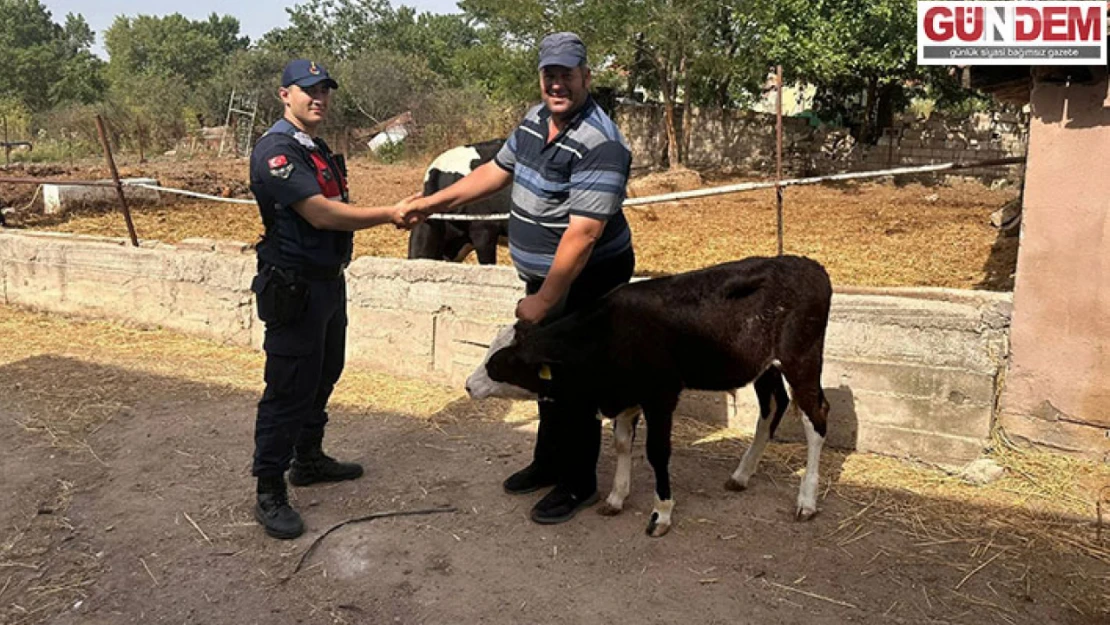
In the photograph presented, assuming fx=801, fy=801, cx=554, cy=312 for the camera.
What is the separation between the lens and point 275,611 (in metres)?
2.97

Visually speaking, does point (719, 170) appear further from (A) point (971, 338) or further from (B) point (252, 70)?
(B) point (252, 70)

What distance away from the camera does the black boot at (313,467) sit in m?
3.96

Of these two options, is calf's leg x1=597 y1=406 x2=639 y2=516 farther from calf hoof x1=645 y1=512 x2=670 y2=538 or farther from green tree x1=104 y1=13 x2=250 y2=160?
green tree x1=104 y1=13 x2=250 y2=160

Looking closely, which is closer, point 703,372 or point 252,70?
point 703,372

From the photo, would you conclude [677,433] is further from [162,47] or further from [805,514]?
[162,47]

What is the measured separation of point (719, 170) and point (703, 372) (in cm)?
1895

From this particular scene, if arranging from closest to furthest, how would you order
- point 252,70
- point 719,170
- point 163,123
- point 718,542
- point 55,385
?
point 718,542
point 55,385
point 719,170
point 163,123
point 252,70

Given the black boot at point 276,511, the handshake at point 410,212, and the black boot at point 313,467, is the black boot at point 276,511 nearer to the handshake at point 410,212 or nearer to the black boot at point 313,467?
the black boot at point 313,467

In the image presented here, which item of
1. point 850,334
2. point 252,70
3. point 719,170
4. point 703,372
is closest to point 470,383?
point 703,372

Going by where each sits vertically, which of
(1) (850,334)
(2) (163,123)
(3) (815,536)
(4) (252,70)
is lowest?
(3) (815,536)

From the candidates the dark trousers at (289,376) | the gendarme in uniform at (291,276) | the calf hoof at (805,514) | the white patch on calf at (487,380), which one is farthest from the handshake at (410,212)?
the calf hoof at (805,514)

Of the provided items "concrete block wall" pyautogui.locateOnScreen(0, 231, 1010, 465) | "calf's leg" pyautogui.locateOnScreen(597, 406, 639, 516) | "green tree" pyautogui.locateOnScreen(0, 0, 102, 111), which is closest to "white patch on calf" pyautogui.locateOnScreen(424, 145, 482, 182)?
"concrete block wall" pyautogui.locateOnScreen(0, 231, 1010, 465)

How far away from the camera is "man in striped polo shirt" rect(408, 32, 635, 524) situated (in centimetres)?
305

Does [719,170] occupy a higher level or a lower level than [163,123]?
lower
